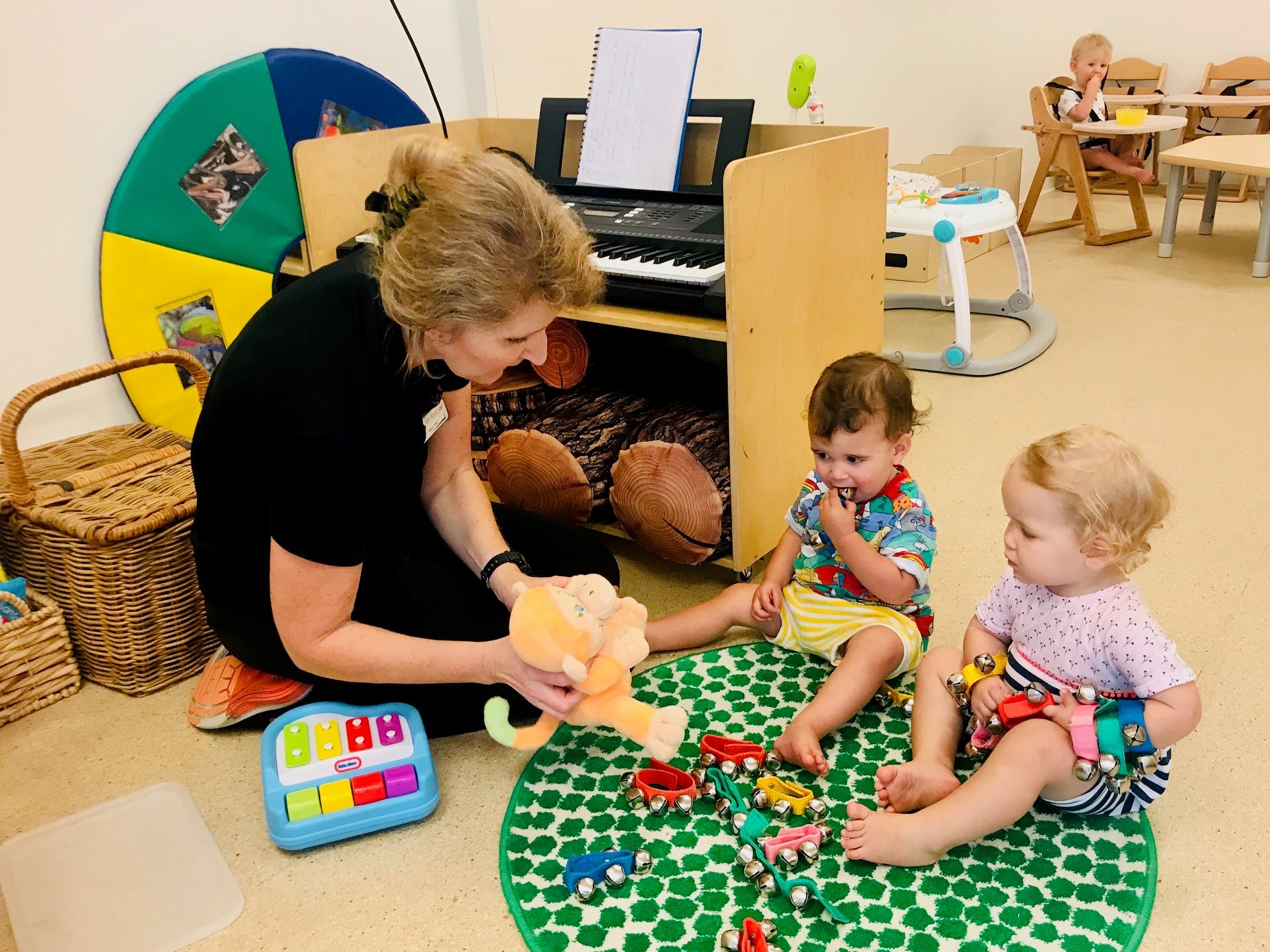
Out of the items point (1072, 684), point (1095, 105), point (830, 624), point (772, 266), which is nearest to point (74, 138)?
point (772, 266)

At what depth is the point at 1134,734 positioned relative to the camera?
4.12ft

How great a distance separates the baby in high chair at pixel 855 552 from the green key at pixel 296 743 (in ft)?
2.28

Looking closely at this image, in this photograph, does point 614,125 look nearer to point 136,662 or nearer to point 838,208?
point 838,208

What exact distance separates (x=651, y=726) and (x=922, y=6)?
4187mm

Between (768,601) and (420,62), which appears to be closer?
(768,601)

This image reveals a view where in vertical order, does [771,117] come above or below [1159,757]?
above

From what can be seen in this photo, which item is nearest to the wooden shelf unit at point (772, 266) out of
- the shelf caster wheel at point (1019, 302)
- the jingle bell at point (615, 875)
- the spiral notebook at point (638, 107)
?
the spiral notebook at point (638, 107)

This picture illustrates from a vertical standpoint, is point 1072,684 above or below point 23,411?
below

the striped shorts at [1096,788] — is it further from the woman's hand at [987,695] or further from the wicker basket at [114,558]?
the wicker basket at [114,558]

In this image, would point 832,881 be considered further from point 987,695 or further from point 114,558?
point 114,558

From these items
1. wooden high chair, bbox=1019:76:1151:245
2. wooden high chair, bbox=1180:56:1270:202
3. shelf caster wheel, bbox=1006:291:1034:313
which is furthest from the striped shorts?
wooden high chair, bbox=1180:56:1270:202

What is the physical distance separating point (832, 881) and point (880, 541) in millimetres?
550

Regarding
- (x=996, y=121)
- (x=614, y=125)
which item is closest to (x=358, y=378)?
(x=614, y=125)

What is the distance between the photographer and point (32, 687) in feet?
5.73
